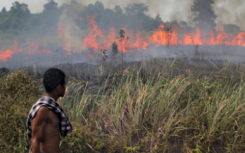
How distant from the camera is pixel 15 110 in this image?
3.71m

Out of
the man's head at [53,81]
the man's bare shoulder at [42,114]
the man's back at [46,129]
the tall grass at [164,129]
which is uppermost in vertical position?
the man's head at [53,81]

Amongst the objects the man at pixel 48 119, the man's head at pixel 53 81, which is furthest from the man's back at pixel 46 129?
the man's head at pixel 53 81

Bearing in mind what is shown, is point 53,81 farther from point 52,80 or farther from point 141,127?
point 141,127

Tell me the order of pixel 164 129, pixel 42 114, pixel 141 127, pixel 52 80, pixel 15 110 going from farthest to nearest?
pixel 141 127 → pixel 164 129 → pixel 15 110 → pixel 52 80 → pixel 42 114

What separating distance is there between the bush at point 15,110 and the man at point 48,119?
173cm

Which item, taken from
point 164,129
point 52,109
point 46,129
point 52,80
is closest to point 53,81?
point 52,80

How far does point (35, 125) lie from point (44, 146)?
0.24 m

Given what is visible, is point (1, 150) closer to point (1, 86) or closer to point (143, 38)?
point (1, 86)

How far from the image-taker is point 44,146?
1.91 meters

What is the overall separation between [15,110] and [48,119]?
223 cm

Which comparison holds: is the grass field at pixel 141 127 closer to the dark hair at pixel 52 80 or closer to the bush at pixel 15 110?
the bush at pixel 15 110

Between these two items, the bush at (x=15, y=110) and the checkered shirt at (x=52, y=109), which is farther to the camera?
the bush at (x=15, y=110)

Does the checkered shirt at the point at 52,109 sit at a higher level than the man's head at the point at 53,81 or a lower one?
lower

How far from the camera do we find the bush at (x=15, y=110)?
3449 millimetres
